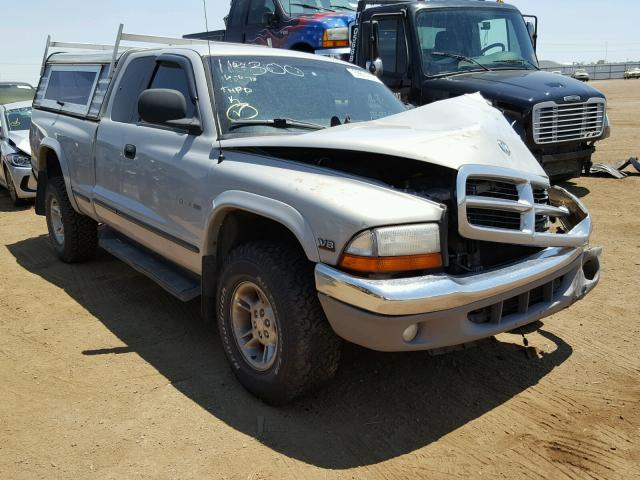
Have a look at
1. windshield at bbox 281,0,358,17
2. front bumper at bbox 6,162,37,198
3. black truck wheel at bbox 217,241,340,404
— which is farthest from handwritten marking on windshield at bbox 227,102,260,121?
windshield at bbox 281,0,358,17

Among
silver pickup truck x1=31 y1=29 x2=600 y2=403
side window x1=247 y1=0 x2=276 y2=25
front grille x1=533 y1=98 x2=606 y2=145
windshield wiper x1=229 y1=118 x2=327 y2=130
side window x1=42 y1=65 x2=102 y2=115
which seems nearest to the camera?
silver pickup truck x1=31 y1=29 x2=600 y2=403

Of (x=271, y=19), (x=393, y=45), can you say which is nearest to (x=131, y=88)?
(x=393, y=45)

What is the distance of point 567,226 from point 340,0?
8.81m

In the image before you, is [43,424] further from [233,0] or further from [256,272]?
[233,0]

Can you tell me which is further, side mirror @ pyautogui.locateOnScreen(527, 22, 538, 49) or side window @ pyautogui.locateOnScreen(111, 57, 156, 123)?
side mirror @ pyautogui.locateOnScreen(527, 22, 538, 49)

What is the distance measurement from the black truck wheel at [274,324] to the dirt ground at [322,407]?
0.71ft

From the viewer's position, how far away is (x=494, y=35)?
8.70 metres

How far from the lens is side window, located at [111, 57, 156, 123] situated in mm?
4910

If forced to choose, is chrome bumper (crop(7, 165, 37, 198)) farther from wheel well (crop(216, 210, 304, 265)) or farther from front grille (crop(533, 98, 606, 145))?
front grille (crop(533, 98, 606, 145))

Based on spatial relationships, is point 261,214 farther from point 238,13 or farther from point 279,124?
point 238,13

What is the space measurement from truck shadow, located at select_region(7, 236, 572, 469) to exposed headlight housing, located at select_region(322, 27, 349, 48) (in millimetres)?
6363

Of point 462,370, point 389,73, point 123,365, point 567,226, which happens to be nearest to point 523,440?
point 462,370

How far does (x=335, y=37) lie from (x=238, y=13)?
234 centimetres

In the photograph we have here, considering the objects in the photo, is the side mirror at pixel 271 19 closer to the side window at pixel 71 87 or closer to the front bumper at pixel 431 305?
the side window at pixel 71 87
